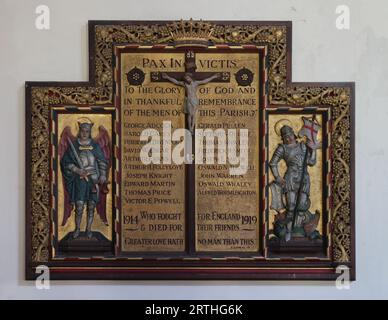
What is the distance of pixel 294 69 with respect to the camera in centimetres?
302

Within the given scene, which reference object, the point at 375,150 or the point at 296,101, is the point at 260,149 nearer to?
the point at 296,101

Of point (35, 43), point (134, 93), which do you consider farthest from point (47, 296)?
point (35, 43)

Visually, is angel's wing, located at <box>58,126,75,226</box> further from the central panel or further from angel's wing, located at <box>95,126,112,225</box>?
the central panel

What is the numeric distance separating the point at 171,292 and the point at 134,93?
1.33 metres

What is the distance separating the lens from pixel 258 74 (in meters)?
3.02

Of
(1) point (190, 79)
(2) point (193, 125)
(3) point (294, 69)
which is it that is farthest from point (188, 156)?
(3) point (294, 69)

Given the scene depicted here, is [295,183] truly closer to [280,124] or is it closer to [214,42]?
[280,124]

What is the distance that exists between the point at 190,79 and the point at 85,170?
35.9 inches

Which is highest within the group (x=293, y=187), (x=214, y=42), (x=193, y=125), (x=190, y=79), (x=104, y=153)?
(x=214, y=42)

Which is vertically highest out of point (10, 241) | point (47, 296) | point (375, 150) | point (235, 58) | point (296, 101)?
point (235, 58)

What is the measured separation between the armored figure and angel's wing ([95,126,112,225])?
107 centimetres

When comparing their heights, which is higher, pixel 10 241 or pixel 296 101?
pixel 296 101

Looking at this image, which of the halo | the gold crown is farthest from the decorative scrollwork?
the halo

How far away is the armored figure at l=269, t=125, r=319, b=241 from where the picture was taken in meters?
3.00
